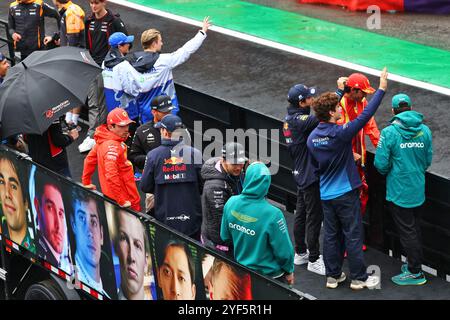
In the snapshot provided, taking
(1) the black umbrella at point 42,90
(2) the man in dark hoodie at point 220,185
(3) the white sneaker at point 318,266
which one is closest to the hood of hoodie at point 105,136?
(1) the black umbrella at point 42,90

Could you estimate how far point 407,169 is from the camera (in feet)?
30.2

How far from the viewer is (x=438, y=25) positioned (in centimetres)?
1634

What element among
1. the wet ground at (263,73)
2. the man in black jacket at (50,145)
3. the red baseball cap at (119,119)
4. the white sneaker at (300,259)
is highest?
the red baseball cap at (119,119)

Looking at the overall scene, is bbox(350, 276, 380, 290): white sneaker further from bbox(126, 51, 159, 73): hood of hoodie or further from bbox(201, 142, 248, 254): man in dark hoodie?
bbox(126, 51, 159, 73): hood of hoodie

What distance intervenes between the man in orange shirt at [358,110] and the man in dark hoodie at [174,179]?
1599 millimetres

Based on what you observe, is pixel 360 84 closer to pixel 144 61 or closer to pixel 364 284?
pixel 364 284

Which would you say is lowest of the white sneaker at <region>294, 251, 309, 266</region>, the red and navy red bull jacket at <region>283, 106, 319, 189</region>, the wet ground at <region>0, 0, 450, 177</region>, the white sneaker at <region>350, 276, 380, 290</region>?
the white sneaker at <region>294, 251, 309, 266</region>

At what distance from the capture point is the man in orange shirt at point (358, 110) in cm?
955

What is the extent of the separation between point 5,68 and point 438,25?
8101 millimetres

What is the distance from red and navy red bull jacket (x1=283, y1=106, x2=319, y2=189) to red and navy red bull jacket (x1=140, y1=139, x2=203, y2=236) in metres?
1.02

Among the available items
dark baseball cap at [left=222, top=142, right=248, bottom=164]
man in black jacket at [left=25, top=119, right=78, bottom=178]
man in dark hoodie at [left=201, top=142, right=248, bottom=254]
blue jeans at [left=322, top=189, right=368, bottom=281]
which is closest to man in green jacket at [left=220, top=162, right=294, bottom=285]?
man in dark hoodie at [left=201, top=142, right=248, bottom=254]

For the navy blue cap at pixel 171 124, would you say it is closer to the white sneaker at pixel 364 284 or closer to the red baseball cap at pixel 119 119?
the red baseball cap at pixel 119 119

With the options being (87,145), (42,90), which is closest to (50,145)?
(42,90)

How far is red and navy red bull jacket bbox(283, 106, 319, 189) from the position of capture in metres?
9.49
